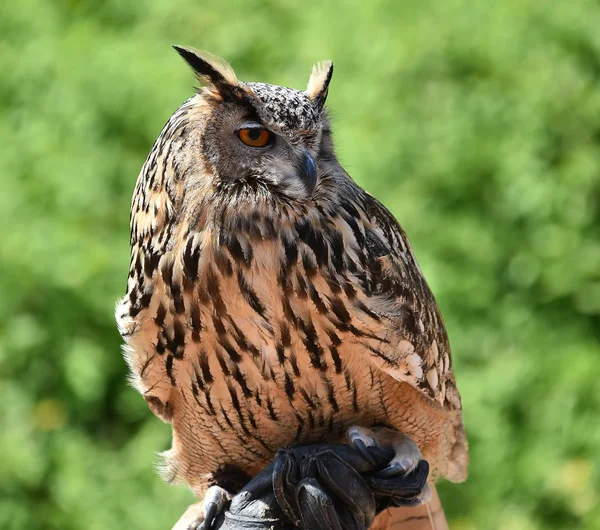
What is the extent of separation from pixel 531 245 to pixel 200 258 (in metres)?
2.18

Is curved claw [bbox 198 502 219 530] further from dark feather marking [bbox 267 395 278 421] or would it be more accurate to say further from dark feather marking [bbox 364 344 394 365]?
dark feather marking [bbox 364 344 394 365]

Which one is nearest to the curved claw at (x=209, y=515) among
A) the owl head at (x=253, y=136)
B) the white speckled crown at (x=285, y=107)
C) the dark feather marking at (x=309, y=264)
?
the dark feather marking at (x=309, y=264)

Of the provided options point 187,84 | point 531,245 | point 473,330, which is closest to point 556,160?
point 531,245

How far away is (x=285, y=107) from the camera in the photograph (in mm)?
1856

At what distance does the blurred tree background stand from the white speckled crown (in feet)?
5.28

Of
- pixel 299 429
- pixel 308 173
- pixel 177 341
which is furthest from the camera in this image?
pixel 299 429

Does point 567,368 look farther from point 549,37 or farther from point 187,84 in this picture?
point 187,84

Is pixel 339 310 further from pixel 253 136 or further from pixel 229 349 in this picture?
pixel 253 136

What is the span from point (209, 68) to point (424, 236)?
190 cm

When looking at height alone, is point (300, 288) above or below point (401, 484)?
above

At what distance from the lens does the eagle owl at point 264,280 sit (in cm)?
186

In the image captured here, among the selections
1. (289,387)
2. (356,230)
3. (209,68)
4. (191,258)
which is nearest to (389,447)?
(289,387)

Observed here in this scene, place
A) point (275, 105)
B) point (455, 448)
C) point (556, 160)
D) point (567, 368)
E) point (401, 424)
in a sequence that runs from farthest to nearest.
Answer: point (556, 160) → point (567, 368) → point (455, 448) → point (401, 424) → point (275, 105)

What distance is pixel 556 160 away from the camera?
3.78 meters
